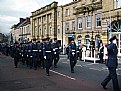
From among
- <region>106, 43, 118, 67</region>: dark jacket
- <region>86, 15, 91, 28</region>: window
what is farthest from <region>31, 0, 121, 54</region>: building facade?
<region>106, 43, 118, 67</region>: dark jacket

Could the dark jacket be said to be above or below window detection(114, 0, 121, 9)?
below

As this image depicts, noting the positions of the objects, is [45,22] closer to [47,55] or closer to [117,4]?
[117,4]

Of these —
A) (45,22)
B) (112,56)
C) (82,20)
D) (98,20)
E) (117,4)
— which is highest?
(45,22)

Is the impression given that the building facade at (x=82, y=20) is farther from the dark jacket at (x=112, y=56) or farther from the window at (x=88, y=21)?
the dark jacket at (x=112, y=56)

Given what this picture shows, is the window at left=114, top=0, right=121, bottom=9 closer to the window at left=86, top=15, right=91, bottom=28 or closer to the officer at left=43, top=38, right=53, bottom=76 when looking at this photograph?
the window at left=86, top=15, right=91, bottom=28

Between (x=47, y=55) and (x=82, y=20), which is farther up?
(x=82, y=20)

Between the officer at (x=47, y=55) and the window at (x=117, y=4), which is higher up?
the window at (x=117, y=4)

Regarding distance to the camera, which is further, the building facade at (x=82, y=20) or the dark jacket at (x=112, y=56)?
the building facade at (x=82, y=20)

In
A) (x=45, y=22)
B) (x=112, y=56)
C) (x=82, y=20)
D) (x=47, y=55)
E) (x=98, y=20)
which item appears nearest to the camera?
(x=112, y=56)

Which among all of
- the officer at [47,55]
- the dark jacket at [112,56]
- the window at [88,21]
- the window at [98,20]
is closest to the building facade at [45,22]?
the window at [88,21]

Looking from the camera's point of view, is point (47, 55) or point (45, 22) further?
point (45, 22)

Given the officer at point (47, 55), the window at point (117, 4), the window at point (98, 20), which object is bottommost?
the officer at point (47, 55)

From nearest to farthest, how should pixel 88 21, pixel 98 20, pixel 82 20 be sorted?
pixel 98 20, pixel 88 21, pixel 82 20

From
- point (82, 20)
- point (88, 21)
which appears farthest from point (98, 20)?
point (82, 20)
